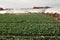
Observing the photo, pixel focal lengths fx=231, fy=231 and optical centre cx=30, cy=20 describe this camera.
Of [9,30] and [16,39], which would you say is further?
[9,30]

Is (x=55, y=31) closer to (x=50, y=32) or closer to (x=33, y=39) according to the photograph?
(x=50, y=32)

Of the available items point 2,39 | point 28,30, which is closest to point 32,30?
point 28,30

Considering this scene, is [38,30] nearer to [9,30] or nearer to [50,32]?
[50,32]

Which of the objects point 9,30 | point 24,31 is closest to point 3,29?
point 9,30

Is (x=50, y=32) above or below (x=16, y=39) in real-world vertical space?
below

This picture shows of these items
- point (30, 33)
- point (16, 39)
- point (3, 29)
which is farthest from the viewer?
point (3, 29)

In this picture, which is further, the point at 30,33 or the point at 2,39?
the point at 30,33

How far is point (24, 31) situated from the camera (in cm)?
1385

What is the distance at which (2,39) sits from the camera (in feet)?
33.2

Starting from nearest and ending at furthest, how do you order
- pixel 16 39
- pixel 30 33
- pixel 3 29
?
1. pixel 16 39
2. pixel 30 33
3. pixel 3 29

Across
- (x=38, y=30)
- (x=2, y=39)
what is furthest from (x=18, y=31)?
(x=2, y=39)

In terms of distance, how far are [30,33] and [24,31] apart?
56 centimetres

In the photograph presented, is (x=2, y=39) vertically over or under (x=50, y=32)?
over

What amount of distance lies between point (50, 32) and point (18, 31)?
75.3 inches
